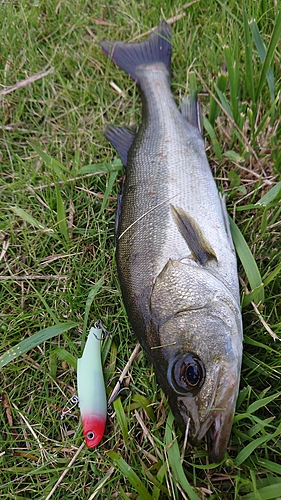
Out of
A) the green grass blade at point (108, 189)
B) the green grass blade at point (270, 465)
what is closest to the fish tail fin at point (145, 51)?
the green grass blade at point (108, 189)

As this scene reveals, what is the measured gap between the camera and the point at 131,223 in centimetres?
239

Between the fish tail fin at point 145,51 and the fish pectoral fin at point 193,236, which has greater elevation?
the fish tail fin at point 145,51

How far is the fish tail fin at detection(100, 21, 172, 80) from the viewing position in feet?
10.1

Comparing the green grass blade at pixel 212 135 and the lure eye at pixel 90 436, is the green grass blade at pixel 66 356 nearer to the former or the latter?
the lure eye at pixel 90 436

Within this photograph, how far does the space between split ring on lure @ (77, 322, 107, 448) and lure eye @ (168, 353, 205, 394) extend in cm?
55

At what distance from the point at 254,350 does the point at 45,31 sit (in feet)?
10.5

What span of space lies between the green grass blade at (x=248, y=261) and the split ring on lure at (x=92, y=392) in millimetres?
996

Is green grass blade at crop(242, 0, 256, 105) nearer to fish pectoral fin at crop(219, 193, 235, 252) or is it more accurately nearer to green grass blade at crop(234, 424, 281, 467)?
fish pectoral fin at crop(219, 193, 235, 252)

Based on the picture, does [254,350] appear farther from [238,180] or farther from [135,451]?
[238,180]

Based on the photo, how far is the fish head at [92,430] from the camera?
2174 mm

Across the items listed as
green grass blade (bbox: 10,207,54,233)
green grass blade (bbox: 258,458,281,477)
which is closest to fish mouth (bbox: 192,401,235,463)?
green grass blade (bbox: 258,458,281,477)

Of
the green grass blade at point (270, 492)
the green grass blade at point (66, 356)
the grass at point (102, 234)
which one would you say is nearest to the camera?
the green grass blade at point (270, 492)

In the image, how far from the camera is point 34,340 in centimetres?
244

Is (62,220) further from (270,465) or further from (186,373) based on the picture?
(270,465)
